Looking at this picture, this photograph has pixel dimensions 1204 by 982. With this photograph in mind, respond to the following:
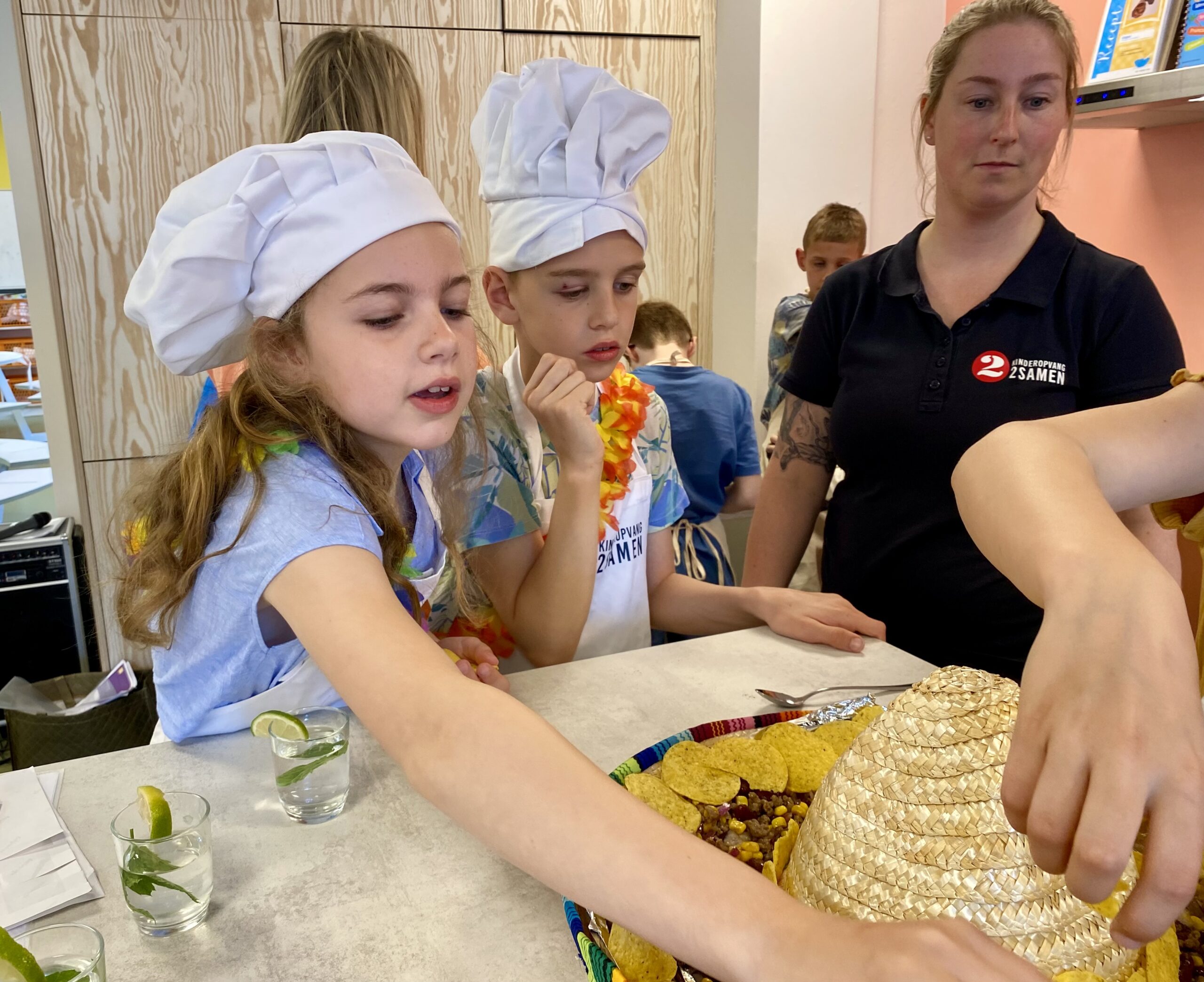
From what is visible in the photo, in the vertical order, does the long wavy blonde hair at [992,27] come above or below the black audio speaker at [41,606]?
above

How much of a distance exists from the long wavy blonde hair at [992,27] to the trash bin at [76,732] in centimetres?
209

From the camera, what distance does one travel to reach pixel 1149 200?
2.82m

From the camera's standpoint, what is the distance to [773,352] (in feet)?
11.9

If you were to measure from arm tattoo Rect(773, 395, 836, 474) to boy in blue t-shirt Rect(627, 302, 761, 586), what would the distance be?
1.77 ft

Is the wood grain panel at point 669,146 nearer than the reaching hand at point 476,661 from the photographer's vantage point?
No

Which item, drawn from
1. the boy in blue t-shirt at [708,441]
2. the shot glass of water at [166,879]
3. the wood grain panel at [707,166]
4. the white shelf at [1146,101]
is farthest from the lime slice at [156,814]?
the wood grain panel at [707,166]

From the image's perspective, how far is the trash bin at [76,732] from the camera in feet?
6.54

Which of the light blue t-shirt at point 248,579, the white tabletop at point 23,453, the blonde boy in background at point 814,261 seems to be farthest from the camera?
the blonde boy in background at point 814,261

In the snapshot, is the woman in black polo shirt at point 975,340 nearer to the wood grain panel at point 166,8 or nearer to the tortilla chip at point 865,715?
the tortilla chip at point 865,715

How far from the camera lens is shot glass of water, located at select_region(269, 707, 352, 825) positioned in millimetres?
813

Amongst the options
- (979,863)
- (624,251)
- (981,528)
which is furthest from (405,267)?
(979,863)

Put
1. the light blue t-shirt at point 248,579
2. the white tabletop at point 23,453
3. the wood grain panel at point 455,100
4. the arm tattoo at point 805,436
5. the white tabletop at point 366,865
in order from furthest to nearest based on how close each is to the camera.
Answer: the white tabletop at point 23,453, the wood grain panel at point 455,100, the arm tattoo at point 805,436, the light blue t-shirt at point 248,579, the white tabletop at point 366,865

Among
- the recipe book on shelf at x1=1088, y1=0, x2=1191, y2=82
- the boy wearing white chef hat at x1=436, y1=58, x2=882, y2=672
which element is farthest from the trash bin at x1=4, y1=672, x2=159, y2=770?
the recipe book on shelf at x1=1088, y1=0, x2=1191, y2=82

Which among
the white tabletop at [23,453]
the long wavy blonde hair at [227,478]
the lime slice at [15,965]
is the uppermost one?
the long wavy blonde hair at [227,478]
